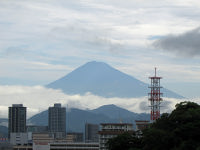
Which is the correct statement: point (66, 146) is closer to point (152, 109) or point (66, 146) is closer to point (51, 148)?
point (51, 148)

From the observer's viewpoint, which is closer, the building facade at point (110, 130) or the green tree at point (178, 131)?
the green tree at point (178, 131)

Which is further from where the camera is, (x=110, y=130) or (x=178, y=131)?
(x=110, y=130)

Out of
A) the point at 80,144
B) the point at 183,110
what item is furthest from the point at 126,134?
the point at 80,144

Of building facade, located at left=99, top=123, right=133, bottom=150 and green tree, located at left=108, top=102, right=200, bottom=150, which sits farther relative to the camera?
building facade, located at left=99, top=123, right=133, bottom=150

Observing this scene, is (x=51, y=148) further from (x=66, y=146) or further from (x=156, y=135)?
(x=156, y=135)

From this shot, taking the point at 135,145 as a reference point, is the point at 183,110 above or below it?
above

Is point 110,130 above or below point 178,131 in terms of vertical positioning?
below

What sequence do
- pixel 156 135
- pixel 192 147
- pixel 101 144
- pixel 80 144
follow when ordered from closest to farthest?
pixel 192 147 < pixel 156 135 < pixel 101 144 < pixel 80 144

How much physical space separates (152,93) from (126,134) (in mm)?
51825

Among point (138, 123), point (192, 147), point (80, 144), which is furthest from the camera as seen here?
point (80, 144)

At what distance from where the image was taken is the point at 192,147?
2371 inches

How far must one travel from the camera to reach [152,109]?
132500 millimetres

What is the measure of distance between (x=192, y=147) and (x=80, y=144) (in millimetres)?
122379

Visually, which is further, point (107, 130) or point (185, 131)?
point (107, 130)
